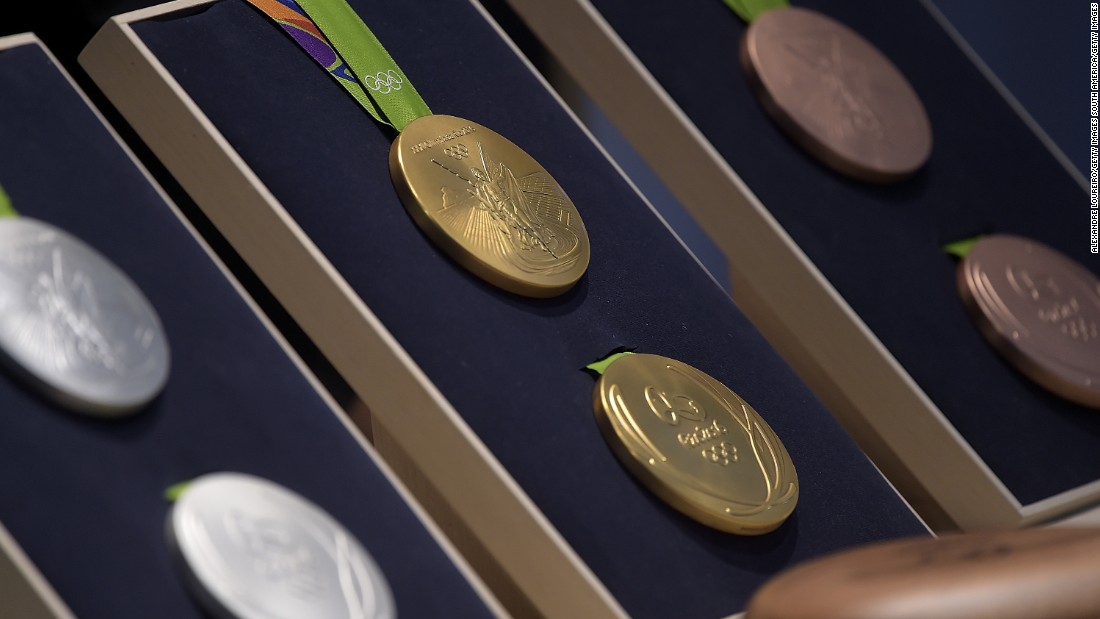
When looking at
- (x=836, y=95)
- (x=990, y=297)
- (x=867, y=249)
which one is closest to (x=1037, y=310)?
(x=990, y=297)

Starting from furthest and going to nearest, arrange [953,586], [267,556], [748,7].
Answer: [748,7]
[267,556]
[953,586]

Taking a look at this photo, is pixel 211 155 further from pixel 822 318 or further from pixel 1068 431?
pixel 1068 431

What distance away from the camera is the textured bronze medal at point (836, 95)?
110 cm

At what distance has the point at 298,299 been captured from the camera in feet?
2.73

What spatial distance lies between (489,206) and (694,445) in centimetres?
22

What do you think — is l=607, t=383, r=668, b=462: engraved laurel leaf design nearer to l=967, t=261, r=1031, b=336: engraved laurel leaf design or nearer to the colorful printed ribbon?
the colorful printed ribbon

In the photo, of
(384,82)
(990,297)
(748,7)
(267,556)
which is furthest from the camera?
(748,7)

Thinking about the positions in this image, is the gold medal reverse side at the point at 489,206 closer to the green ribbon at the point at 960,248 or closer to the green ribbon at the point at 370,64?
the green ribbon at the point at 370,64

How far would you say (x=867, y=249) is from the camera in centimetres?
106

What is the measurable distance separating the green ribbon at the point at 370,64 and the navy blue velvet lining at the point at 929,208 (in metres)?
0.24

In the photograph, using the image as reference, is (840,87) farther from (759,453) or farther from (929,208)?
(759,453)

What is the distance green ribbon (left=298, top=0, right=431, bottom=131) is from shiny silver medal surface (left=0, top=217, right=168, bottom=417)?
27 centimetres

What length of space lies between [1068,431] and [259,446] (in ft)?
2.15

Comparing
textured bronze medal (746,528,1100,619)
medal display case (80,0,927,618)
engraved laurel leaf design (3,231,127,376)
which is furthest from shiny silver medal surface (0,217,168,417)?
textured bronze medal (746,528,1100,619)
